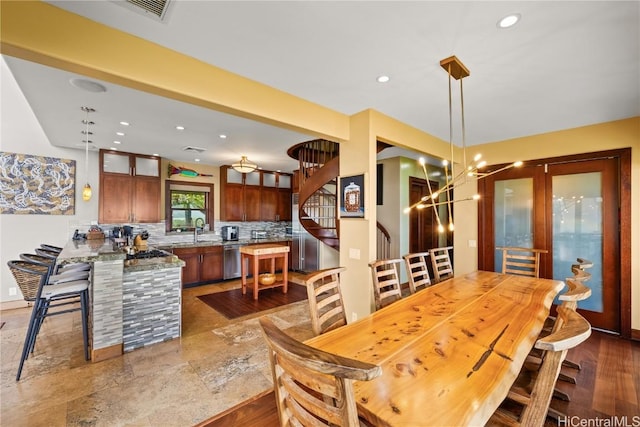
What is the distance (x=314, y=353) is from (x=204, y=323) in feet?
11.1

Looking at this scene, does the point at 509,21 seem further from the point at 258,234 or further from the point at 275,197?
the point at 258,234

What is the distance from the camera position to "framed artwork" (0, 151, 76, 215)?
159 inches

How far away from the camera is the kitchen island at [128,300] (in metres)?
2.59

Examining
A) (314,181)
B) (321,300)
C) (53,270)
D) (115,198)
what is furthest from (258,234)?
(321,300)

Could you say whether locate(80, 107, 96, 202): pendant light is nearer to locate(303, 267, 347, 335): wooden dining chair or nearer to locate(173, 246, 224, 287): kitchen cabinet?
locate(173, 246, 224, 287): kitchen cabinet

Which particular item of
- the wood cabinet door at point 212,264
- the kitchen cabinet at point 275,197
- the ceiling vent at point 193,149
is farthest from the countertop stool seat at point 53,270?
the kitchen cabinet at point 275,197

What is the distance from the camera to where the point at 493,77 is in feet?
7.50

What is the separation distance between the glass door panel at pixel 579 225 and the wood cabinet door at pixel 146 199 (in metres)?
6.82

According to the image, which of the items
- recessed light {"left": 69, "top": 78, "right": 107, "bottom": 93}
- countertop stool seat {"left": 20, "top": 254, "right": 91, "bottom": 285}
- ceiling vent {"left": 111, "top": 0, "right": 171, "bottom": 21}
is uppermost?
ceiling vent {"left": 111, "top": 0, "right": 171, "bottom": 21}

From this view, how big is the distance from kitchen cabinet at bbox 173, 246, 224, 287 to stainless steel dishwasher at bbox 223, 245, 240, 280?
0.28ft

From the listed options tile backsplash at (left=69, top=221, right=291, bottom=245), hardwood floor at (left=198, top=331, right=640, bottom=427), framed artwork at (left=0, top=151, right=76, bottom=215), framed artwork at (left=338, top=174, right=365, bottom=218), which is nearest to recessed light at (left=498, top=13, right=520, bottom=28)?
framed artwork at (left=338, top=174, right=365, bottom=218)

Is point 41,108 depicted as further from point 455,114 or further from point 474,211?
point 474,211

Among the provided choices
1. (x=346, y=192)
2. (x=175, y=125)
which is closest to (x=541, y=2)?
(x=346, y=192)

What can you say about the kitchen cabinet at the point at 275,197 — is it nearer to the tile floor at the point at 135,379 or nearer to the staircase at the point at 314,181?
the staircase at the point at 314,181
